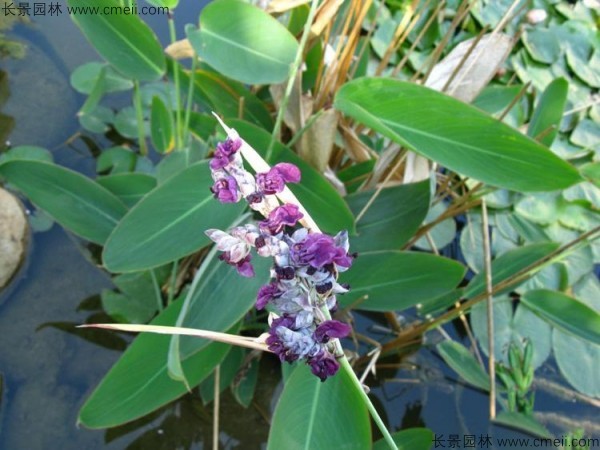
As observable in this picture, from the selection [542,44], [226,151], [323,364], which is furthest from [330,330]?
[542,44]

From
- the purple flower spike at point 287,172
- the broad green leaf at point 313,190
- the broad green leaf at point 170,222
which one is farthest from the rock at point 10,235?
the purple flower spike at point 287,172

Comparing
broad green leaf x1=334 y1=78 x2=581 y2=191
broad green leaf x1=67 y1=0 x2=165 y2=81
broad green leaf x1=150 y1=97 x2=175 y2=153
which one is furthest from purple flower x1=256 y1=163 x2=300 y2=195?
broad green leaf x1=150 y1=97 x2=175 y2=153

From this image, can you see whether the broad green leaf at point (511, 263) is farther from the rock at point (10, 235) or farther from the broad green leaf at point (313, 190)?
the rock at point (10, 235)

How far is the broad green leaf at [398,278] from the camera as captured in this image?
926 mm

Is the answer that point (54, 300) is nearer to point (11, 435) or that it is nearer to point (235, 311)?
point (11, 435)

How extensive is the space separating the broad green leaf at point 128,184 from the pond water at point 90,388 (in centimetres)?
20

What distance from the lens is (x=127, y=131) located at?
1321 millimetres

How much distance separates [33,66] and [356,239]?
3.02 ft

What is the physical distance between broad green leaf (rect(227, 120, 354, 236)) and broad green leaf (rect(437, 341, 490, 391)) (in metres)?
0.31

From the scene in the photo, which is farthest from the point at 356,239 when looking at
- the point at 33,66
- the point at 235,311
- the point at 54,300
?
the point at 33,66

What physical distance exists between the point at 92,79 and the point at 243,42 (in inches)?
22.9

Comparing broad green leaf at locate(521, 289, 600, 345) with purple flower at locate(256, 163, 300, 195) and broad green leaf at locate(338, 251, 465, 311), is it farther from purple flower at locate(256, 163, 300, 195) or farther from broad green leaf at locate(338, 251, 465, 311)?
purple flower at locate(256, 163, 300, 195)

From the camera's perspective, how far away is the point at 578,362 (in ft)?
3.77

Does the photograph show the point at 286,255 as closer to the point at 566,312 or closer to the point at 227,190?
the point at 227,190
